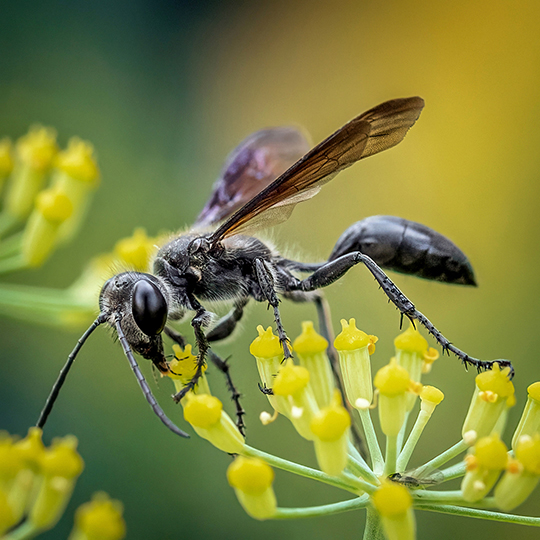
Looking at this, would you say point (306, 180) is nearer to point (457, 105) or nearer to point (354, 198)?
point (354, 198)

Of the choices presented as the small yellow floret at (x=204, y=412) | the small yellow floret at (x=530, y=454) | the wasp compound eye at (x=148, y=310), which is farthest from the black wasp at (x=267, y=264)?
the small yellow floret at (x=530, y=454)

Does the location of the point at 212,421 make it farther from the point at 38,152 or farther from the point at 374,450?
the point at 38,152

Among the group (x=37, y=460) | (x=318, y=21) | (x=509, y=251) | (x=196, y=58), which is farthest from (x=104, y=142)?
(x=37, y=460)

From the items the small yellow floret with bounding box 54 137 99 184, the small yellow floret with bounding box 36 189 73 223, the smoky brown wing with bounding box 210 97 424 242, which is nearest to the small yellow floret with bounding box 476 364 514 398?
the smoky brown wing with bounding box 210 97 424 242

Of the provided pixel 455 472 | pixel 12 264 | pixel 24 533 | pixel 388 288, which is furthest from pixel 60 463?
pixel 12 264

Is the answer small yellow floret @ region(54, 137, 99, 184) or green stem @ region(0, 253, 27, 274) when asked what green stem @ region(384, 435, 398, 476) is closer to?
green stem @ region(0, 253, 27, 274)

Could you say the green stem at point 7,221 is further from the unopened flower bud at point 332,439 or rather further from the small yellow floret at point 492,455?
the small yellow floret at point 492,455
